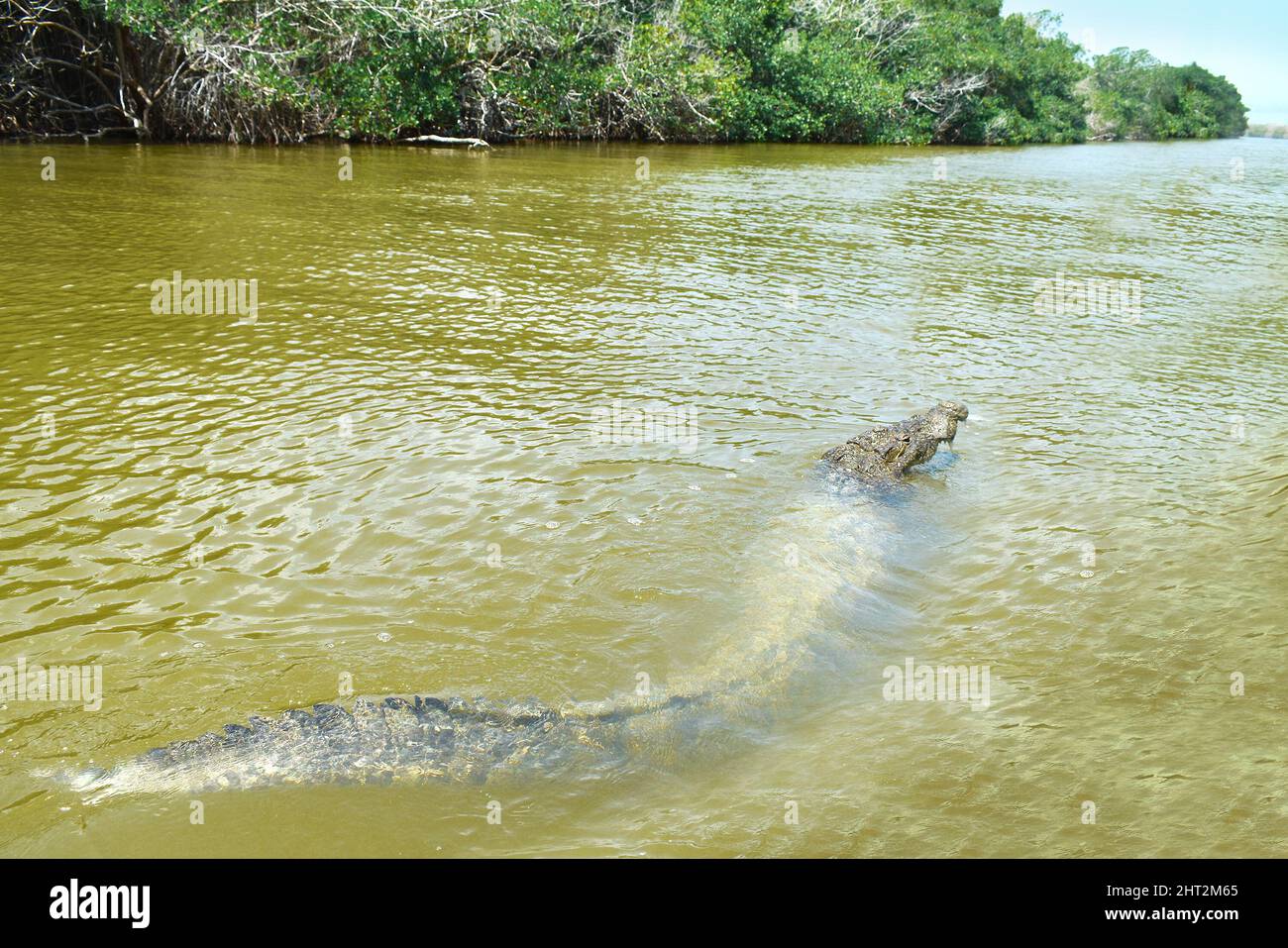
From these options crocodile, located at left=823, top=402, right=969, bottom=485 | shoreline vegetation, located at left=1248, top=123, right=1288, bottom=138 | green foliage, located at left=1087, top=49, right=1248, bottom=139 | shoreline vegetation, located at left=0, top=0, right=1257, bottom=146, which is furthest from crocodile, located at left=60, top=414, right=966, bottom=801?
shoreline vegetation, located at left=1248, top=123, right=1288, bottom=138

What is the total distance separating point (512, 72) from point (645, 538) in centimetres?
2462

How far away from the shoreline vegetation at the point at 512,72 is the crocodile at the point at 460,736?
20568mm

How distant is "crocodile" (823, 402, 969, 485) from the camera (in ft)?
24.0

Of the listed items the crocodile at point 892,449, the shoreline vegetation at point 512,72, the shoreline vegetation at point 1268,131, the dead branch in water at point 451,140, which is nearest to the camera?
the crocodile at point 892,449

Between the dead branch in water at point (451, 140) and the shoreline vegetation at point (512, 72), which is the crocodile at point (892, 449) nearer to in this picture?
the shoreline vegetation at point (512, 72)

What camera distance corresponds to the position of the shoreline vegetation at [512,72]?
2241 cm

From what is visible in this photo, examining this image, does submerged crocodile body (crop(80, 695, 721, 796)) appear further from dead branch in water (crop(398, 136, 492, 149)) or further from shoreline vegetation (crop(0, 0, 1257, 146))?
dead branch in water (crop(398, 136, 492, 149))

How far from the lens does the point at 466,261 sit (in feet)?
43.4

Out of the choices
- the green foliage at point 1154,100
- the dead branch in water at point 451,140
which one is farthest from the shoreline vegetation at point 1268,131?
the dead branch in water at point 451,140

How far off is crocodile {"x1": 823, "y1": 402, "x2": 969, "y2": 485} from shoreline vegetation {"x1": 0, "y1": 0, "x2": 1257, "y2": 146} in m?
19.2

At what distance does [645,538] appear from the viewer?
6.37m

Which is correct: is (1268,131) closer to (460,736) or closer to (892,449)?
(892,449)


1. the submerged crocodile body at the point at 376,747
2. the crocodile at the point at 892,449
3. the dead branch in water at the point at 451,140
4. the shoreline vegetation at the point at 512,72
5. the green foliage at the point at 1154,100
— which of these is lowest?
the submerged crocodile body at the point at 376,747
